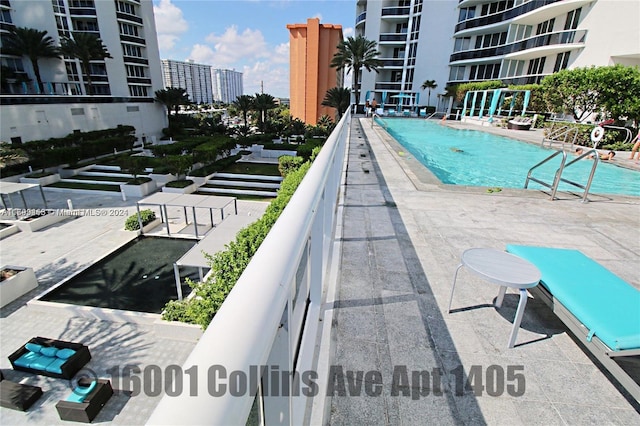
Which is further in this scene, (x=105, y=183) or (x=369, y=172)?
(x=105, y=183)

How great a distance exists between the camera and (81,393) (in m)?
6.18

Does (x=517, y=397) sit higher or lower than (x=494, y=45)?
lower

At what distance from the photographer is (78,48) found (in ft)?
120

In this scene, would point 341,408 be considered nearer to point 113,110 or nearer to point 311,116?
point 113,110

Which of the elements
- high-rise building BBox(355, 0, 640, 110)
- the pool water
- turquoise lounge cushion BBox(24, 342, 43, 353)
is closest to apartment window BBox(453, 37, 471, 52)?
high-rise building BBox(355, 0, 640, 110)

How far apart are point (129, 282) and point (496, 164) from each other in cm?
1600

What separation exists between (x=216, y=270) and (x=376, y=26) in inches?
2018

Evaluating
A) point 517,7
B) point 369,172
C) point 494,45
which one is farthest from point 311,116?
point 369,172

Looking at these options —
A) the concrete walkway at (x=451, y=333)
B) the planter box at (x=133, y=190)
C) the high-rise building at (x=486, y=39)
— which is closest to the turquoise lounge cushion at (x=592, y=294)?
the concrete walkway at (x=451, y=333)

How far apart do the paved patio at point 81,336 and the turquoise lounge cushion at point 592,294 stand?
5003mm

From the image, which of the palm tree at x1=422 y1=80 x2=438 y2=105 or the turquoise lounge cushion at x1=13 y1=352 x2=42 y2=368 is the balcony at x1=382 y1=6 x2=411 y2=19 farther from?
the turquoise lounge cushion at x1=13 y1=352 x2=42 y2=368

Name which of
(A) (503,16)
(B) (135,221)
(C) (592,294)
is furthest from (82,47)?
(C) (592,294)

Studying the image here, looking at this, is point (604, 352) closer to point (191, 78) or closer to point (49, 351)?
point (49, 351)

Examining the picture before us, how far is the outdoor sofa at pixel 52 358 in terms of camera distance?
23.1 feet
